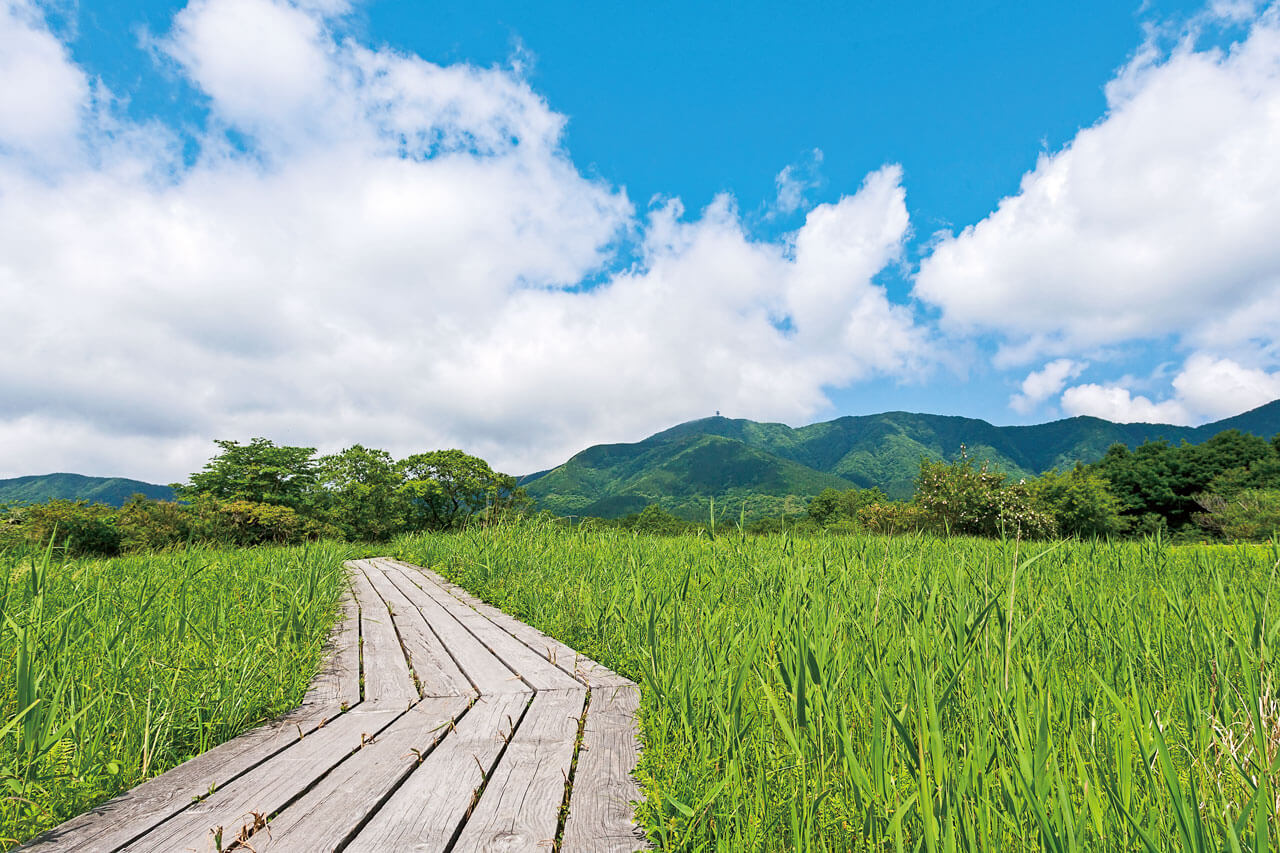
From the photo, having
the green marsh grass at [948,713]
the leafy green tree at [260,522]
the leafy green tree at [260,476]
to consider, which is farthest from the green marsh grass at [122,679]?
the leafy green tree at [260,476]

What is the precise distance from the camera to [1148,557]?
14.6 feet

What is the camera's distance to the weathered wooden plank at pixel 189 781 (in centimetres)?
150

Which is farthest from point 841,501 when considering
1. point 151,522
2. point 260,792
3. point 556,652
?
point 260,792

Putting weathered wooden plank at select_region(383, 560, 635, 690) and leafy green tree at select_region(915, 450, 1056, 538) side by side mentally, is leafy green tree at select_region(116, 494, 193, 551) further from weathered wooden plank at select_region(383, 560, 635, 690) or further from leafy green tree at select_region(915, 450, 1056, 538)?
leafy green tree at select_region(915, 450, 1056, 538)

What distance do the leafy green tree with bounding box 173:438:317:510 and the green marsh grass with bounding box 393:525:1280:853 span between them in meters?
32.4

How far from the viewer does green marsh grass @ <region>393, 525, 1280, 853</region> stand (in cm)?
95

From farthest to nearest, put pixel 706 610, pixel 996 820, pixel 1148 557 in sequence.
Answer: pixel 1148 557
pixel 706 610
pixel 996 820

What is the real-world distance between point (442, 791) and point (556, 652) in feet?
5.18

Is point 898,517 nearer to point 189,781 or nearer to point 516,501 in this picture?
point 516,501

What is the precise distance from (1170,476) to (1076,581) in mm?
45571

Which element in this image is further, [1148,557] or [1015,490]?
[1015,490]

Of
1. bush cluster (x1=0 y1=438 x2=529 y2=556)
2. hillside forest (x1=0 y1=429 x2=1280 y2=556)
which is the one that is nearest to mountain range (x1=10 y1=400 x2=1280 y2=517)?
hillside forest (x1=0 y1=429 x2=1280 y2=556)

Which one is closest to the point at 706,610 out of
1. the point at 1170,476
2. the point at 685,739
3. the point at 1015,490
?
the point at 685,739

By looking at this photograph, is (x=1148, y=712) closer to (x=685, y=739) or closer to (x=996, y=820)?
(x=996, y=820)
